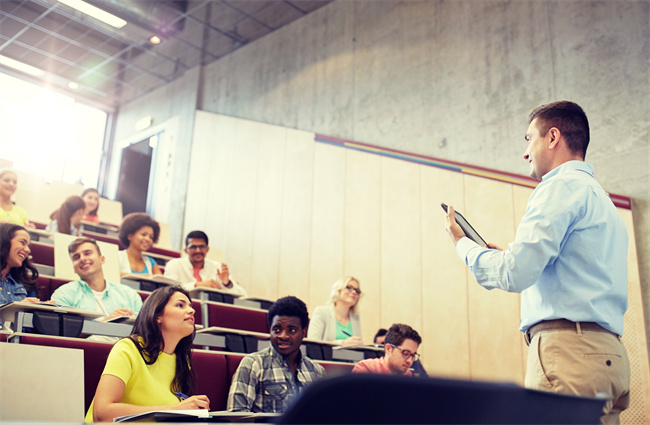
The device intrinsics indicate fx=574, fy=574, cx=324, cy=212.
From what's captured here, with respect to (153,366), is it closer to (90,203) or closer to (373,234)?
(373,234)

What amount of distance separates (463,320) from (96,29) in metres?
5.14

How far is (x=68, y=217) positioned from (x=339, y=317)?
2.12 m

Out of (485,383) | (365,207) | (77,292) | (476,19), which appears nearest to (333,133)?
(365,207)

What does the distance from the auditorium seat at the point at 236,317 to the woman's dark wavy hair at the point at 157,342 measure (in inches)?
38.3

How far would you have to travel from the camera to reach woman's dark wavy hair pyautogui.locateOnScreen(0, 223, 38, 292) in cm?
252

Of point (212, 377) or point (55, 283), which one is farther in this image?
point (55, 283)

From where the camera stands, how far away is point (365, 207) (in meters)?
4.62

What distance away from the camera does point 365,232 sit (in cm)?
458

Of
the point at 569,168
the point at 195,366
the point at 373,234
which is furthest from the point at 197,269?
the point at 569,168

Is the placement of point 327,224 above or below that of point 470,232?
above

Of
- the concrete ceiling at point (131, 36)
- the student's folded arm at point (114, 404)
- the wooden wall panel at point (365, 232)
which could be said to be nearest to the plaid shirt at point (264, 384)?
the student's folded arm at point (114, 404)

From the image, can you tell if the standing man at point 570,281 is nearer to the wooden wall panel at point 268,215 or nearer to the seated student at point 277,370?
the seated student at point 277,370

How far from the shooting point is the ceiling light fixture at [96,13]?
5.94 m

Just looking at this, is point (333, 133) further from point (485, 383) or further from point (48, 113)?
point (485, 383)
